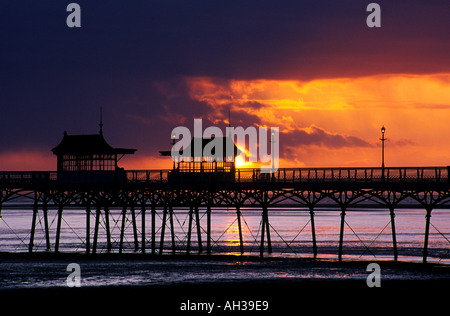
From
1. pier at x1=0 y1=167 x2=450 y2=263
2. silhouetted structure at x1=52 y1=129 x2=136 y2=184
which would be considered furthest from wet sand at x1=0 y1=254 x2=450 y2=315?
silhouetted structure at x1=52 y1=129 x2=136 y2=184

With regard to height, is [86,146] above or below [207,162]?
above

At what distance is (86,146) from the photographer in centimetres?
6731

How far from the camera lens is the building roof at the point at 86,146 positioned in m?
67.2

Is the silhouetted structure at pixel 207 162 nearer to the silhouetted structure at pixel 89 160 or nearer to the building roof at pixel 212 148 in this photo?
the building roof at pixel 212 148

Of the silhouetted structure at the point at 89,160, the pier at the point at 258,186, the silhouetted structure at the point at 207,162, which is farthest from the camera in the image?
the silhouetted structure at the point at 89,160

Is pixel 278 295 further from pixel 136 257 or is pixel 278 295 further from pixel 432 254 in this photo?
pixel 432 254

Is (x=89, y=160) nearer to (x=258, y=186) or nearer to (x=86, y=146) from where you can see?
(x=86, y=146)
